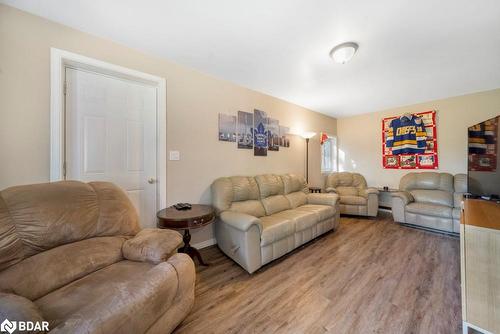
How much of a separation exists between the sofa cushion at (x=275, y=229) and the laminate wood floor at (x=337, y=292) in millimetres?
333

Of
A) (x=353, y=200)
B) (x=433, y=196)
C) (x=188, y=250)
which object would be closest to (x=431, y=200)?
(x=433, y=196)

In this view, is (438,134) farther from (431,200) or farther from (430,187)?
(431,200)

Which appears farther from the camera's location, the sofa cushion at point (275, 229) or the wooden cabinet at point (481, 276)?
the sofa cushion at point (275, 229)

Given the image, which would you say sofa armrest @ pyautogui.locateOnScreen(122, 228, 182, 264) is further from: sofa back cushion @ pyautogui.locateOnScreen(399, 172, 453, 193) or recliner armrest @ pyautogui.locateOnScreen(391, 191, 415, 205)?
sofa back cushion @ pyautogui.locateOnScreen(399, 172, 453, 193)

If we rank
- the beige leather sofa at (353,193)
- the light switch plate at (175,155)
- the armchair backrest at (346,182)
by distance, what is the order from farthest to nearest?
the armchair backrest at (346,182) → the beige leather sofa at (353,193) → the light switch plate at (175,155)

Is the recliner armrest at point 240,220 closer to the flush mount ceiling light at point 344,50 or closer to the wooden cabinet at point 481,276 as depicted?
the wooden cabinet at point 481,276

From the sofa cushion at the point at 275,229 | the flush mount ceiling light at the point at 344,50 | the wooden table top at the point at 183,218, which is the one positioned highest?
Answer: the flush mount ceiling light at the point at 344,50

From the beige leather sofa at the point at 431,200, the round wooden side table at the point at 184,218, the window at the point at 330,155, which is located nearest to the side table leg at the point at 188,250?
the round wooden side table at the point at 184,218

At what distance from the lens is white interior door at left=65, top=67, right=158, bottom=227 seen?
1.87m

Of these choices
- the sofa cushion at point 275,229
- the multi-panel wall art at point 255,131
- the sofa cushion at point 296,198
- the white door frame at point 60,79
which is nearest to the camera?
the white door frame at point 60,79

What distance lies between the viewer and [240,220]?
2.04m

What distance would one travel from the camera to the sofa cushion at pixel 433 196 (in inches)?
128

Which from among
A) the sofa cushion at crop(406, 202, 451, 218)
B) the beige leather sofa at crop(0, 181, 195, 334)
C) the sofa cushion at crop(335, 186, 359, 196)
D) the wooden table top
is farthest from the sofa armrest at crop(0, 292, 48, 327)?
the sofa cushion at crop(335, 186, 359, 196)

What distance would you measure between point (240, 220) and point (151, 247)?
2.98ft
